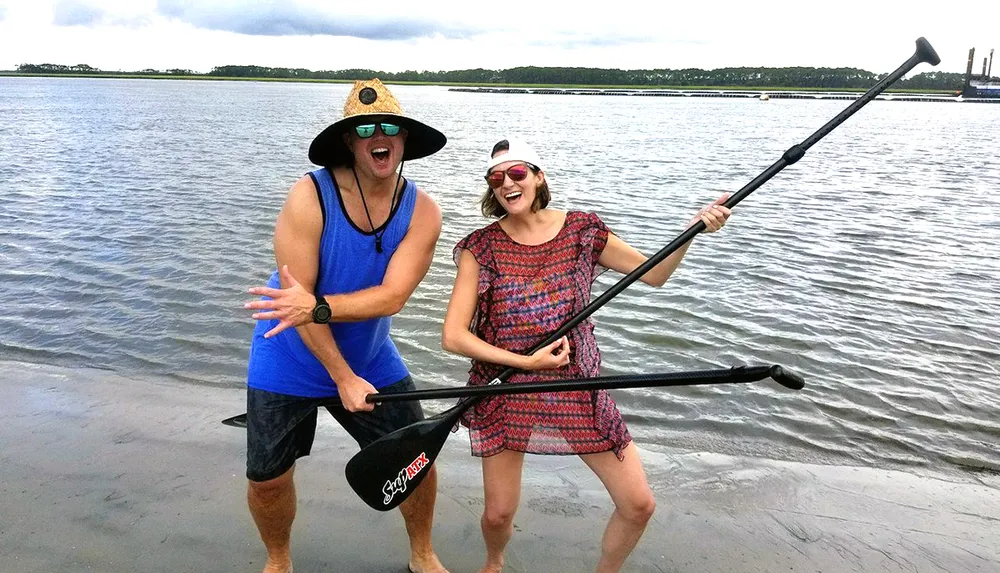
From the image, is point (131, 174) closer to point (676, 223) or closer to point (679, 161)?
point (676, 223)

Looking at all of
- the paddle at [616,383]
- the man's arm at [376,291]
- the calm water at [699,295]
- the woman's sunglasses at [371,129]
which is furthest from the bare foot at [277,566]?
the calm water at [699,295]

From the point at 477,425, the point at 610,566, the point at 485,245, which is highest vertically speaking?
the point at 485,245

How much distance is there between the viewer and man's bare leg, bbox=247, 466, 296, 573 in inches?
126

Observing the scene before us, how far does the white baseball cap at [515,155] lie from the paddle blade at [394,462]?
1084mm

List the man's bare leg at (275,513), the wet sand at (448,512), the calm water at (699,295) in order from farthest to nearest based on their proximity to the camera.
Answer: the calm water at (699,295)
the wet sand at (448,512)
the man's bare leg at (275,513)

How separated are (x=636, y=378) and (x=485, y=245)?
913mm

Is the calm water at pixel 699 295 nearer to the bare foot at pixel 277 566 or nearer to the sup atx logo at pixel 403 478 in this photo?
the sup atx logo at pixel 403 478

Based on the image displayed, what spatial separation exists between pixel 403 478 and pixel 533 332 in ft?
2.87

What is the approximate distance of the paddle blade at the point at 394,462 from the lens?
3098 mm

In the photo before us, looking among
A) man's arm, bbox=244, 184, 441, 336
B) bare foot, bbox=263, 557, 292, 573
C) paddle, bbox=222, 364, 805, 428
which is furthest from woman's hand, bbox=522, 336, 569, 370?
bare foot, bbox=263, 557, 292, 573

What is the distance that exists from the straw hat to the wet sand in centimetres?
204

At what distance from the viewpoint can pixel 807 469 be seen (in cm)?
503

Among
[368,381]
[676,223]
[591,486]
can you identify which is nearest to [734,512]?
[591,486]

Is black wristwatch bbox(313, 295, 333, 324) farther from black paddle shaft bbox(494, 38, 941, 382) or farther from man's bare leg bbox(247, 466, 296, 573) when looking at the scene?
man's bare leg bbox(247, 466, 296, 573)
